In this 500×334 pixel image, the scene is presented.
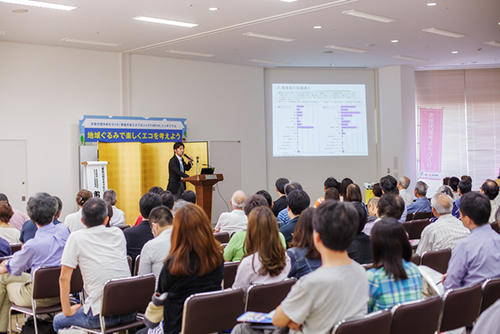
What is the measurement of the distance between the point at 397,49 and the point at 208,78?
14.3 feet

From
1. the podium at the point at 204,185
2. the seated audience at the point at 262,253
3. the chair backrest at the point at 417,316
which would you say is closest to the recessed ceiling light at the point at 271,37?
the podium at the point at 204,185

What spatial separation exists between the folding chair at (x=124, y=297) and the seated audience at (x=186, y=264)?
41 centimetres

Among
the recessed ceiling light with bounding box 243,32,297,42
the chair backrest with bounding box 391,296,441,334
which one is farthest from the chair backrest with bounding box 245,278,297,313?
the recessed ceiling light with bounding box 243,32,297,42

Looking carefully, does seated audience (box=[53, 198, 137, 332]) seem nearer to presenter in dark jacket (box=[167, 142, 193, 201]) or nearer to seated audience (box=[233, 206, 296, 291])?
seated audience (box=[233, 206, 296, 291])

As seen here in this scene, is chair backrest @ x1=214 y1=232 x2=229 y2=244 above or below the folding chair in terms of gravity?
above

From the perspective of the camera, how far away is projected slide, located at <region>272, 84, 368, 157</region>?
12.2 metres

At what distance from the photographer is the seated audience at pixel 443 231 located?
13.1 feet

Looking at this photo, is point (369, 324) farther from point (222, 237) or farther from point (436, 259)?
point (222, 237)

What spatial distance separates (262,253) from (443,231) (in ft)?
6.21

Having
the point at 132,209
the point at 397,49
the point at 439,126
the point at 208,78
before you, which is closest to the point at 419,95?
the point at 439,126

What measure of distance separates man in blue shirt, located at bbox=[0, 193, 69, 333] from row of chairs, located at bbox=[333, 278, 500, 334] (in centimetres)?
249

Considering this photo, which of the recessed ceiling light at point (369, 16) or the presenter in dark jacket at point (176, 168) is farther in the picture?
the presenter in dark jacket at point (176, 168)

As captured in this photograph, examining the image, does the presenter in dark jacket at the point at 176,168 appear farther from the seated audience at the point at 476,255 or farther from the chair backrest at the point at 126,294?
the seated audience at the point at 476,255

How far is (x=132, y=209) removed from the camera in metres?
9.59
